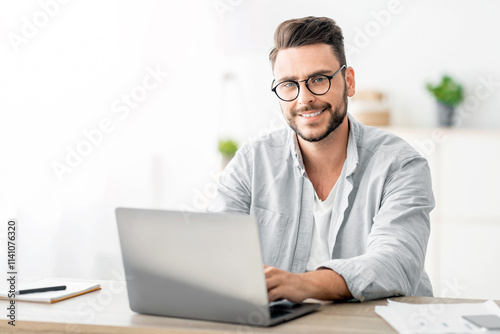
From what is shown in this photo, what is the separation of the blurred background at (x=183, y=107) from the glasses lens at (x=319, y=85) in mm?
1743

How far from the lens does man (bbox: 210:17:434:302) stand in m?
1.94

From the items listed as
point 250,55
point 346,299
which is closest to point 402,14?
point 250,55

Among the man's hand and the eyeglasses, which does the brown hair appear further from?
the man's hand

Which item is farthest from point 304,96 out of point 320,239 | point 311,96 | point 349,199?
point 320,239

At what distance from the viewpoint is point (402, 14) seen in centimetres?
397

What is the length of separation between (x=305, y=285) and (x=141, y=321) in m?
0.38

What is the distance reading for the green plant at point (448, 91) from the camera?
12.3 ft

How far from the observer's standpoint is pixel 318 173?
7.03 feet

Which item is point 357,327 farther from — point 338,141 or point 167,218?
point 338,141

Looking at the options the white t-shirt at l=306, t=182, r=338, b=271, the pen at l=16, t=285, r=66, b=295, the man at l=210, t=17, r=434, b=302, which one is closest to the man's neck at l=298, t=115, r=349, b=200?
the man at l=210, t=17, r=434, b=302

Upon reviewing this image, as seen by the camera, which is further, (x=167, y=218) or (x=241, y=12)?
(x=241, y=12)

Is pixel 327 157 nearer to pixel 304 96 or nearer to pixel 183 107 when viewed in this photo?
pixel 304 96

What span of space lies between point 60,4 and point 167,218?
108 inches

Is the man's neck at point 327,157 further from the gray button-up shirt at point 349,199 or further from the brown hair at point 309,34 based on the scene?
the brown hair at point 309,34
